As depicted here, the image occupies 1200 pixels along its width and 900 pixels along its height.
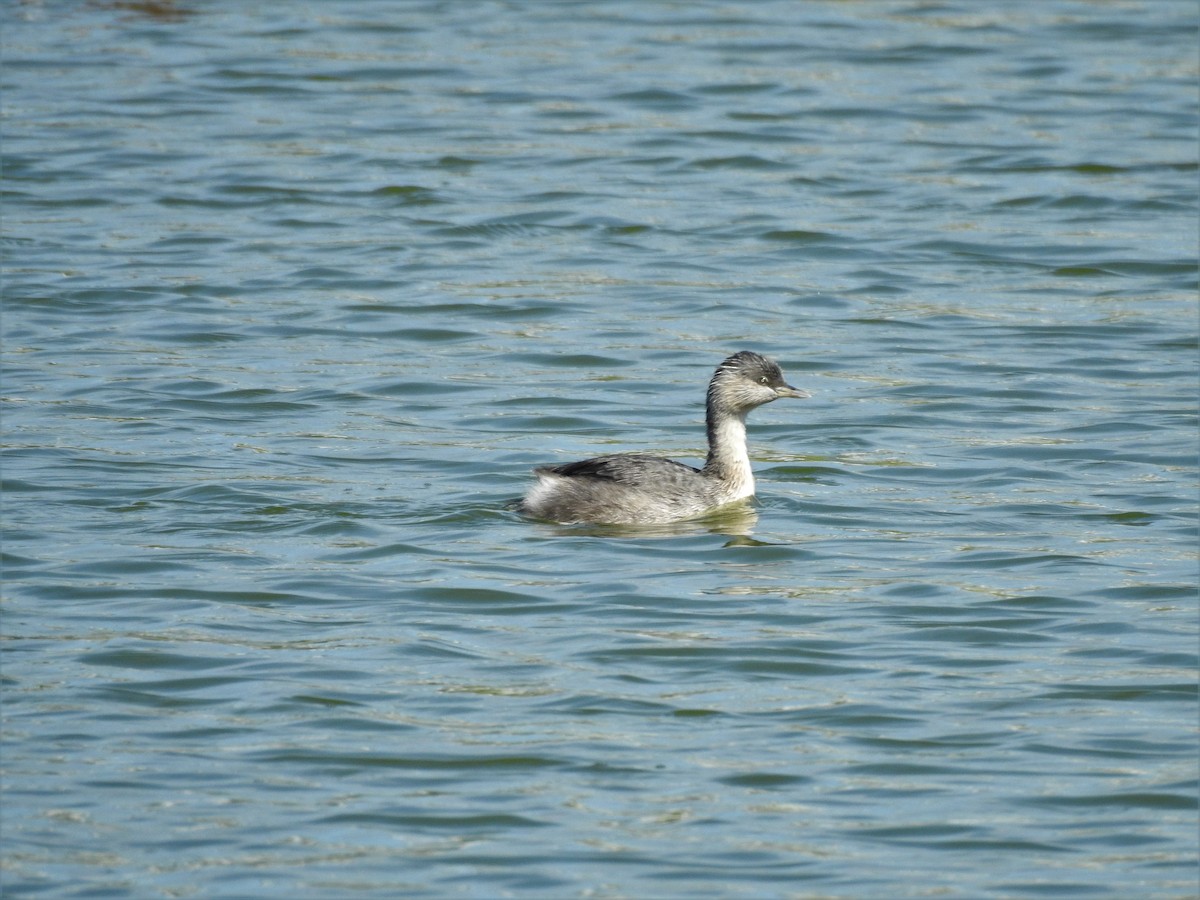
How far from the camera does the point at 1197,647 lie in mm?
8883

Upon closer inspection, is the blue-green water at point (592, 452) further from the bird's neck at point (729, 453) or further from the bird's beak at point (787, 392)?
the bird's beak at point (787, 392)

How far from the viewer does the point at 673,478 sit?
1096cm

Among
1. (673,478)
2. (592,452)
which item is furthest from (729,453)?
(592,452)

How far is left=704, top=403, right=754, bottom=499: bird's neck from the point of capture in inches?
442

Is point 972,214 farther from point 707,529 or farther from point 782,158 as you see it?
point 707,529

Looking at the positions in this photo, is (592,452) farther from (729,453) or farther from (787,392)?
(787,392)

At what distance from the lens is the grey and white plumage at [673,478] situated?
1062 centimetres

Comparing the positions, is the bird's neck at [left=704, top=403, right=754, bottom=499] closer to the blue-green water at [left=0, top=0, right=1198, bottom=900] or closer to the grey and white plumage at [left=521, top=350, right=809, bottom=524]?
the grey and white plumage at [left=521, top=350, right=809, bottom=524]

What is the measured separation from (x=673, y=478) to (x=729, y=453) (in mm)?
470

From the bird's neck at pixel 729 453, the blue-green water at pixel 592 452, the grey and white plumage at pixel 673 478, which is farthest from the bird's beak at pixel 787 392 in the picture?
the blue-green water at pixel 592 452

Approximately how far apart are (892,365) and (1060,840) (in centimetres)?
744

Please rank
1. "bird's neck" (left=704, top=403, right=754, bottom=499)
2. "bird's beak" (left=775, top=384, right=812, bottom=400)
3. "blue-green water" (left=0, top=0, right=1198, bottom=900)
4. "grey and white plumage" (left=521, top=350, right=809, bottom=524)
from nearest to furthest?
"blue-green water" (left=0, top=0, right=1198, bottom=900) < "grey and white plumage" (left=521, top=350, right=809, bottom=524) < "bird's neck" (left=704, top=403, right=754, bottom=499) < "bird's beak" (left=775, top=384, right=812, bottom=400)

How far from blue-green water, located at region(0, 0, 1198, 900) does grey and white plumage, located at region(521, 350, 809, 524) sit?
0.20 meters

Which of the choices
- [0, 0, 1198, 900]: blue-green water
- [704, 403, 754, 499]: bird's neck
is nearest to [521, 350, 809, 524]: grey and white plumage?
[704, 403, 754, 499]: bird's neck
